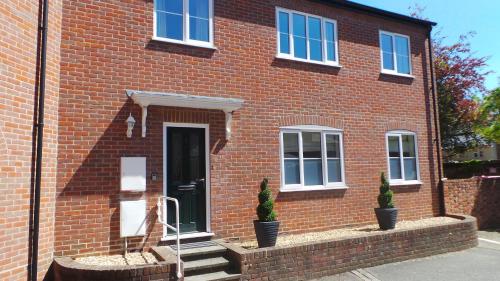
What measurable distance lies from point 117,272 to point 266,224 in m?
2.84

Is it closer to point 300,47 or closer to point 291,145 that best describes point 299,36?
point 300,47

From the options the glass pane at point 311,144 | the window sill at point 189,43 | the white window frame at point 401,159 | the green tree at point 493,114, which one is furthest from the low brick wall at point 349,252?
the green tree at point 493,114

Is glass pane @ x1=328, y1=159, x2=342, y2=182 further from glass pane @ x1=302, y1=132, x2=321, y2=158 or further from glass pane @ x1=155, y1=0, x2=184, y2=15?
glass pane @ x1=155, y1=0, x2=184, y2=15

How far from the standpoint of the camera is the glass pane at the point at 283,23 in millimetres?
9617

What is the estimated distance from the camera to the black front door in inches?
305

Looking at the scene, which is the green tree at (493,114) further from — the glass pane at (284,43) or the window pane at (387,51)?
the glass pane at (284,43)

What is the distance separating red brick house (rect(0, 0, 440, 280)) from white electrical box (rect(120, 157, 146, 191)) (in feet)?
0.06

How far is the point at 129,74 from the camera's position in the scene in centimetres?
755

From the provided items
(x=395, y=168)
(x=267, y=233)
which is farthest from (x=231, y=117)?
(x=395, y=168)

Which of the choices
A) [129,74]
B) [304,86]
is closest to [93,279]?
[129,74]

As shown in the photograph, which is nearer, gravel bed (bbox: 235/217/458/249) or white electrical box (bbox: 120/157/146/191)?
white electrical box (bbox: 120/157/146/191)

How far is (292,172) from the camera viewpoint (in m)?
9.29

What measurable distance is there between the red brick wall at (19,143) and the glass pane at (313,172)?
5.56 metres

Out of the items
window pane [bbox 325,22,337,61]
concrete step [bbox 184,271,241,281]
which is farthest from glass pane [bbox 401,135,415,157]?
concrete step [bbox 184,271,241,281]
